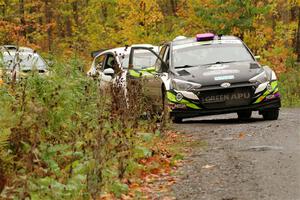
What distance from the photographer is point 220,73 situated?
1336cm

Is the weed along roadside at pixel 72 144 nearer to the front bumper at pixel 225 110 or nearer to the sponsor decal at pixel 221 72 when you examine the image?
the front bumper at pixel 225 110

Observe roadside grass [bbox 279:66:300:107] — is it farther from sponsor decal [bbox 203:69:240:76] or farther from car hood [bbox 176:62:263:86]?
sponsor decal [bbox 203:69:240:76]

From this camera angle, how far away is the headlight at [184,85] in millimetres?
13266

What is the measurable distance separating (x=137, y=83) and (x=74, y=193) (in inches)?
197

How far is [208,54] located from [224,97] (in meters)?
1.60

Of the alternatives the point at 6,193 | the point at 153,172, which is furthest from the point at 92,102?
the point at 6,193

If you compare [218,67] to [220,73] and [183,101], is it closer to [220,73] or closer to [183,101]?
[220,73]

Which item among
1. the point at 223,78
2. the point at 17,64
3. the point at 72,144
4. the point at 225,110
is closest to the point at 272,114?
the point at 225,110

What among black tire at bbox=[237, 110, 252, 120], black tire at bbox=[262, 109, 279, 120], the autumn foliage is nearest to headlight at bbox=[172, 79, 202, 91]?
black tire at bbox=[262, 109, 279, 120]

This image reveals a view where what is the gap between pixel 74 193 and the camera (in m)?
6.60

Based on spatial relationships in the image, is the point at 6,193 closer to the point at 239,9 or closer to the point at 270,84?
the point at 270,84

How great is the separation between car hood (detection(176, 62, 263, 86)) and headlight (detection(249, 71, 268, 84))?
62 mm

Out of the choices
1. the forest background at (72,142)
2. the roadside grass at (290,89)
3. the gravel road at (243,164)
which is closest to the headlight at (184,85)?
the gravel road at (243,164)

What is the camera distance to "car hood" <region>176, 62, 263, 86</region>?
13250 millimetres
